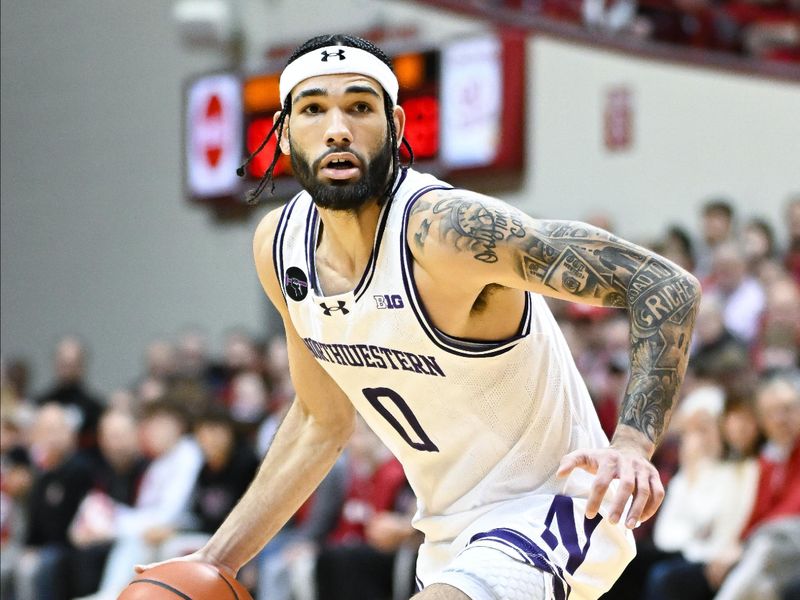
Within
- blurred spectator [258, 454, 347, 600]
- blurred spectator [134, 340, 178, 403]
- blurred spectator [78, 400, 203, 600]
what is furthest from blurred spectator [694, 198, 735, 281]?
blurred spectator [134, 340, 178, 403]

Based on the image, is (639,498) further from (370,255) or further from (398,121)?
(398,121)

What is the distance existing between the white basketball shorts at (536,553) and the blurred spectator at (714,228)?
675 cm

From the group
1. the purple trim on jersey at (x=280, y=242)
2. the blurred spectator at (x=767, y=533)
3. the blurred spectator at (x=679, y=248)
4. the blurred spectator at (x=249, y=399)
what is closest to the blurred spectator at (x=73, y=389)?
the blurred spectator at (x=249, y=399)

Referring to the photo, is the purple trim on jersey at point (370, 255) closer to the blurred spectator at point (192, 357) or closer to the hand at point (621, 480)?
the hand at point (621, 480)

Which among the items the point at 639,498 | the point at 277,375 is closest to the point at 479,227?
the point at 639,498

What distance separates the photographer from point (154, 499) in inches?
382

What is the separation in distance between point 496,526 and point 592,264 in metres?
0.73

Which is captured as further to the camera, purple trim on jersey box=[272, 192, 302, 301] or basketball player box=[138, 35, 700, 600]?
purple trim on jersey box=[272, 192, 302, 301]

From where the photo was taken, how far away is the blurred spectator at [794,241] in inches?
388

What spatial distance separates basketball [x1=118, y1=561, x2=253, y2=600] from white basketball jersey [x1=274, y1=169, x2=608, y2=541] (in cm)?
57

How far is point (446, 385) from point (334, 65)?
889mm

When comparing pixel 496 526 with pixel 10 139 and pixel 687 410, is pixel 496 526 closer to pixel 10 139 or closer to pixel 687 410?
pixel 687 410

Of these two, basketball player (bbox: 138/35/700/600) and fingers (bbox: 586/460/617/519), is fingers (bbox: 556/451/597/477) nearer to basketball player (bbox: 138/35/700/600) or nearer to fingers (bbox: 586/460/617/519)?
fingers (bbox: 586/460/617/519)

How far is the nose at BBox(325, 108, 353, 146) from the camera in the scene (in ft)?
12.0
